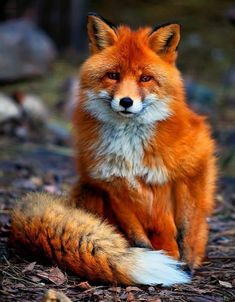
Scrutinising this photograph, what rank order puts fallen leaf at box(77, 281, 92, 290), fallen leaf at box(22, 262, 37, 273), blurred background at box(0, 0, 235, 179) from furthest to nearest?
blurred background at box(0, 0, 235, 179) < fallen leaf at box(22, 262, 37, 273) < fallen leaf at box(77, 281, 92, 290)

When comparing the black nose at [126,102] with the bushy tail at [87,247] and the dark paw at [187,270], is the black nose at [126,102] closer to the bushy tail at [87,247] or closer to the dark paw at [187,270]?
the bushy tail at [87,247]

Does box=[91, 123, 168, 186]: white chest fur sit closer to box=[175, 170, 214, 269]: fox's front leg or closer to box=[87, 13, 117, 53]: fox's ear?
box=[175, 170, 214, 269]: fox's front leg

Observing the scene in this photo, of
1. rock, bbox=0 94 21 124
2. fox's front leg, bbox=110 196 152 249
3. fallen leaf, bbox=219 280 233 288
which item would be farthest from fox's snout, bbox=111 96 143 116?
rock, bbox=0 94 21 124

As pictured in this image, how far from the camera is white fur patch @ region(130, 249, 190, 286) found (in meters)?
4.03

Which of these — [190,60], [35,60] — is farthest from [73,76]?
[190,60]

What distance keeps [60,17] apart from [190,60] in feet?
9.32

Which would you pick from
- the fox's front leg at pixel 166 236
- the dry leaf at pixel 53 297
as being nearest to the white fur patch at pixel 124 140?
the fox's front leg at pixel 166 236

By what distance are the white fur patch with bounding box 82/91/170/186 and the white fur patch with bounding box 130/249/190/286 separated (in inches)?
21.0

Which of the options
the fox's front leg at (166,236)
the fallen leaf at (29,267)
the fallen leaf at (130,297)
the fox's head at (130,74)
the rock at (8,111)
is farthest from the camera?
the rock at (8,111)

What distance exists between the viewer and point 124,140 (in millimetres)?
4469

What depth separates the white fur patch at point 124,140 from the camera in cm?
439

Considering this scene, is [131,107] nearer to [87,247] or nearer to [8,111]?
[87,247]

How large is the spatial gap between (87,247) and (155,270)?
1.50ft

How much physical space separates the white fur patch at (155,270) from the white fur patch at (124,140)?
534 millimetres
